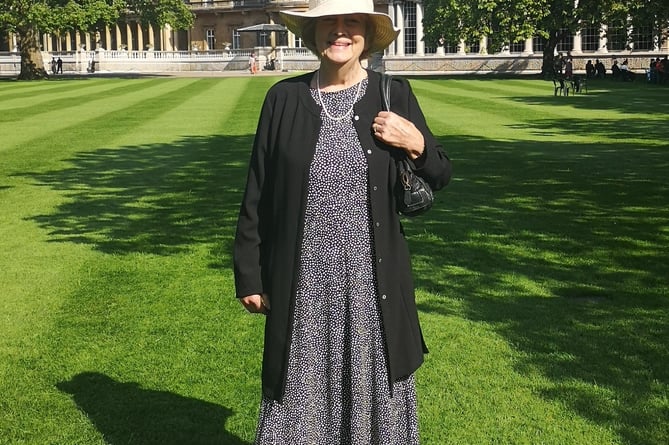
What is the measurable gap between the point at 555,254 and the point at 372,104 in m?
6.02

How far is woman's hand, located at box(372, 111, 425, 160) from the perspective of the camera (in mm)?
3922

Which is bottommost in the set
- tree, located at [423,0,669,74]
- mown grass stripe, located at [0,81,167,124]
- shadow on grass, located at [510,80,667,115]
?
shadow on grass, located at [510,80,667,115]

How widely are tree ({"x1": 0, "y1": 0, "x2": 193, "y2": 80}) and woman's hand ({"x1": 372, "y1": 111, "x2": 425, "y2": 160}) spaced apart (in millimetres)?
51185

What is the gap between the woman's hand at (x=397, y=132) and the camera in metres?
3.92

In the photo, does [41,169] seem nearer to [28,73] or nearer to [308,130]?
[308,130]

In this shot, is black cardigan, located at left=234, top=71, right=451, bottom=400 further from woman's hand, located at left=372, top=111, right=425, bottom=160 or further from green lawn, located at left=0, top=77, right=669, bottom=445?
green lawn, located at left=0, top=77, right=669, bottom=445

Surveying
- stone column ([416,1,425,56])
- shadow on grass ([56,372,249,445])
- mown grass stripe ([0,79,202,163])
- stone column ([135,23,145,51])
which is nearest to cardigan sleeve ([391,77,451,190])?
shadow on grass ([56,372,249,445])

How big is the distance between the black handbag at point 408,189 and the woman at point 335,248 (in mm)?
32

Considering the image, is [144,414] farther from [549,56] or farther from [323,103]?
[549,56]

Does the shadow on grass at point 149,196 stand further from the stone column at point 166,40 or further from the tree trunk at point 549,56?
the stone column at point 166,40

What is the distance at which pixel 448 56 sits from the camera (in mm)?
76000

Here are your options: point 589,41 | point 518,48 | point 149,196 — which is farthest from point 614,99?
point 589,41

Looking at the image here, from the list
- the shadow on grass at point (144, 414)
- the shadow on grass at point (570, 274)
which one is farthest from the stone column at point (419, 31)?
the shadow on grass at point (144, 414)

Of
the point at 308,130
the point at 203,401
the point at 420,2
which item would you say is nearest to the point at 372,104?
the point at 308,130
